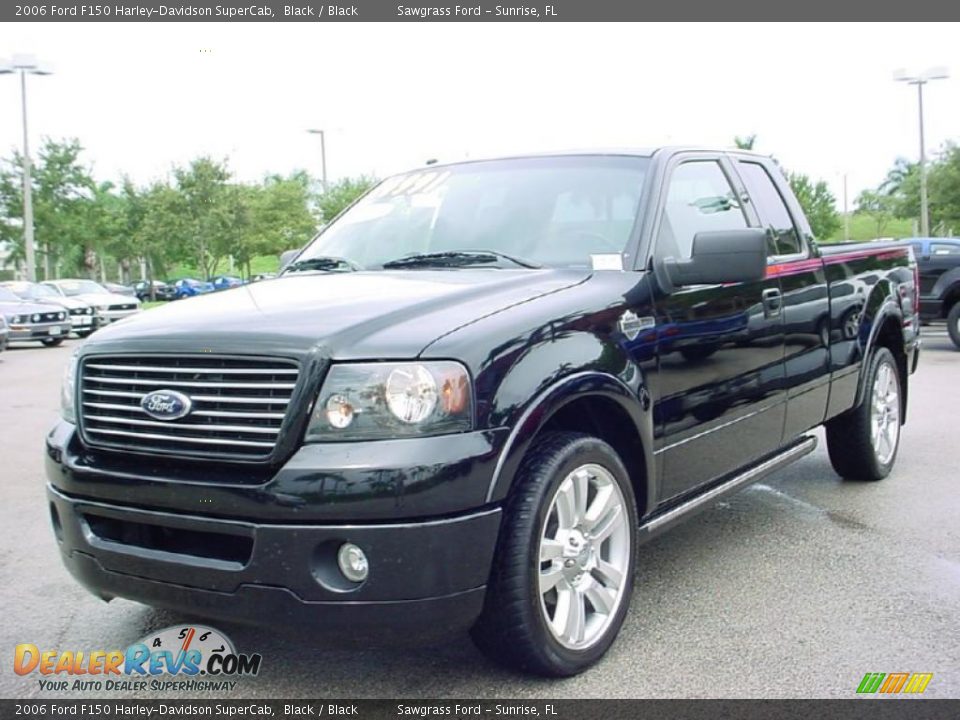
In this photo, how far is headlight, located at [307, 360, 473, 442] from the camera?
2.88 metres

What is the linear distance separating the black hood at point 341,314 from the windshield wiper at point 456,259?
0.13 m

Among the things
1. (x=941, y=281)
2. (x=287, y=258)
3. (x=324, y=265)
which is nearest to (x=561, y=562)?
(x=324, y=265)

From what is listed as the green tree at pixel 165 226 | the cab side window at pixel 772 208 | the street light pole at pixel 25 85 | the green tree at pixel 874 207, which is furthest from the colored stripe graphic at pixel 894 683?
the green tree at pixel 874 207

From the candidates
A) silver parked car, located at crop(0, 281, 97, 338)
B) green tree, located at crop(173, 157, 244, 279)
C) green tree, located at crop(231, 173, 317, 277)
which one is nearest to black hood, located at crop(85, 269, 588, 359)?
silver parked car, located at crop(0, 281, 97, 338)

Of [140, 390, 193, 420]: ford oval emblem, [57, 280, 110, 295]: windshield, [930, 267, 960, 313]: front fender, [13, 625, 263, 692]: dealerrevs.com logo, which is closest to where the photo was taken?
[140, 390, 193, 420]: ford oval emblem

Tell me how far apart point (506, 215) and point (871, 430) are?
9.62 ft

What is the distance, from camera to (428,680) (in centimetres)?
331

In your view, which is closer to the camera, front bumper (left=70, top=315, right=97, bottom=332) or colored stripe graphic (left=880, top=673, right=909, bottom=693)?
colored stripe graphic (left=880, top=673, right=909, bottom=693)

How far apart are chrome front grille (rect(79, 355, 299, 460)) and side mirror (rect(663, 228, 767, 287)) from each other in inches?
65.9

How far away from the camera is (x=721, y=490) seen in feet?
14.0

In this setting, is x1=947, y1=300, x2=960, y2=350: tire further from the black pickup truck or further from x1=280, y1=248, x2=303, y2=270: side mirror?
x1=280, y1=248, x2=303, y2=270: side mirror

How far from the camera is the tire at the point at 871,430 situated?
19.3 feet

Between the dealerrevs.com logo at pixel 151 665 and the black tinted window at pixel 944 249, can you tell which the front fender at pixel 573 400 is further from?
the black tinted window at pixel 944 249

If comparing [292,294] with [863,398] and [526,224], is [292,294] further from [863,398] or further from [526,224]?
[863,398]
